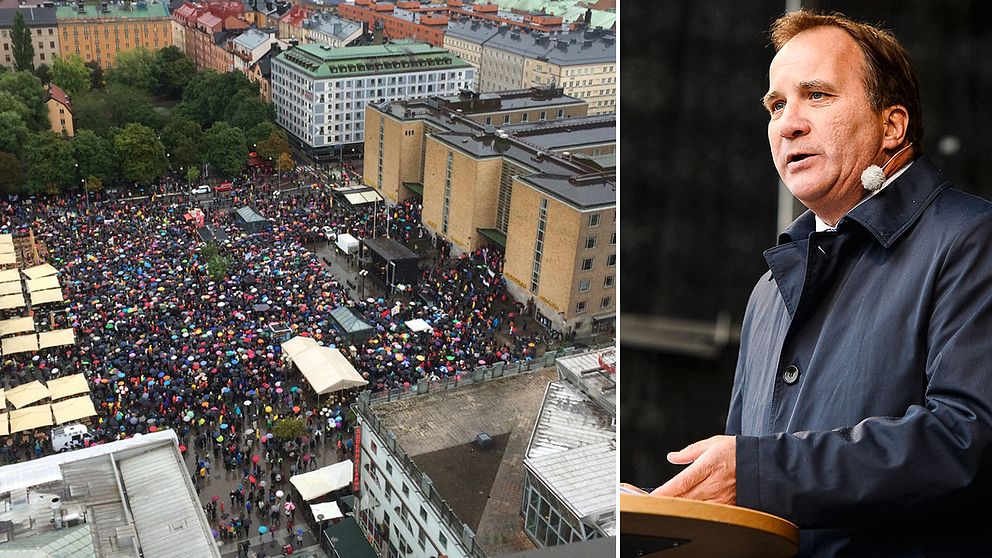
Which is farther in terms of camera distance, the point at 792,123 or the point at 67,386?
the point at 67,386

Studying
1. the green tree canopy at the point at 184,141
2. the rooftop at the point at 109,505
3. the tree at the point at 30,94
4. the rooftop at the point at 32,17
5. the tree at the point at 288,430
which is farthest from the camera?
the rooftop at the point at 32,17

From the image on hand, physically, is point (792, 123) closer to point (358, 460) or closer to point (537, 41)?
point (358, 460)

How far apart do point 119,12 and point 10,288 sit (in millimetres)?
9642

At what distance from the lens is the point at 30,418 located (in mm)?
4715

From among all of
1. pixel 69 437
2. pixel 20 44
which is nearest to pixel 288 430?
pixel 69 437

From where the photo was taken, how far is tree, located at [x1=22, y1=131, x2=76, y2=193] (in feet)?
31.4

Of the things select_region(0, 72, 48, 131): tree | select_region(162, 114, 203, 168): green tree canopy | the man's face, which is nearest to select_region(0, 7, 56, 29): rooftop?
select_region(0, 72, 48, 131): tree

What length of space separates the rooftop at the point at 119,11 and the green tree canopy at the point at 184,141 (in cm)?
456

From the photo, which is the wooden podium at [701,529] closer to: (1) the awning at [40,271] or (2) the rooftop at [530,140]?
(2) the rooftop at [530,140]

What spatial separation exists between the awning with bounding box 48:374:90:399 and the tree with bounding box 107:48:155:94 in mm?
9312

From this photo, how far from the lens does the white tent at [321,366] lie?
509cm

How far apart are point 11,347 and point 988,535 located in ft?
20.2

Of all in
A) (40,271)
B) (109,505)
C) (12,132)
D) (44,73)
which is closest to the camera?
(109,505)

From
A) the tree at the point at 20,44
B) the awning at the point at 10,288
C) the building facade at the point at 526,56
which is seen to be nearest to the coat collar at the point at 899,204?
the awning at the point at 10,288
